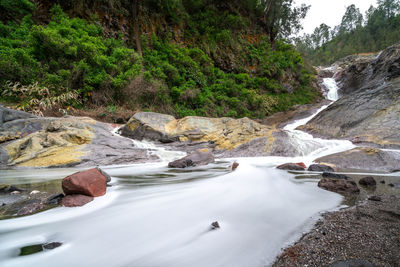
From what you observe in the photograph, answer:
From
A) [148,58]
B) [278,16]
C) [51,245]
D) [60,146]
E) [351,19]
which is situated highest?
[351,19]

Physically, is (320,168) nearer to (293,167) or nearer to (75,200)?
(293,167)

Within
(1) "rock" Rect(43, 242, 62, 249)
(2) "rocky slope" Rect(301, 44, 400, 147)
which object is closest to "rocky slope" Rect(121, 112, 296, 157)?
(2) "rocky slope" Rect(301, 44, 400, 147)

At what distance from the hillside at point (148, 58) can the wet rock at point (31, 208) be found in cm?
734

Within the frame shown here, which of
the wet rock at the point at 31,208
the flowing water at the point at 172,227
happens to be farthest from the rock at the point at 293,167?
the wet rock at the point at 31,208

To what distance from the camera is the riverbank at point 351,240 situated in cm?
113

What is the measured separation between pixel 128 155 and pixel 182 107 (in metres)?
6.49

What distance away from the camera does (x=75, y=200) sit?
2.03 m

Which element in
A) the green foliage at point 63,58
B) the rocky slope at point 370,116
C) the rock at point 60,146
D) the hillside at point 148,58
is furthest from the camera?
the hillside at point 148,58

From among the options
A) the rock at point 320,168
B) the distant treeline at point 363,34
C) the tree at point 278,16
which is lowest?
the rock at point 320,168

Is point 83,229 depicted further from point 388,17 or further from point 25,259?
point 388,17

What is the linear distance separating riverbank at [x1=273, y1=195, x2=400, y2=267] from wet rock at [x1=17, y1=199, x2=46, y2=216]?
2261 mm

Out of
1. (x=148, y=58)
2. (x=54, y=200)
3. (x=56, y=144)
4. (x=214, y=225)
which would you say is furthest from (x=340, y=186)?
(x=148, y=58)

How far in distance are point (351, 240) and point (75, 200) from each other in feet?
8.24

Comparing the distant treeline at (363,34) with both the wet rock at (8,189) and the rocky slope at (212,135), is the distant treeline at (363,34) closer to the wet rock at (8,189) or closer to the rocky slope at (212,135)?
the rocky slope at (212,135)
